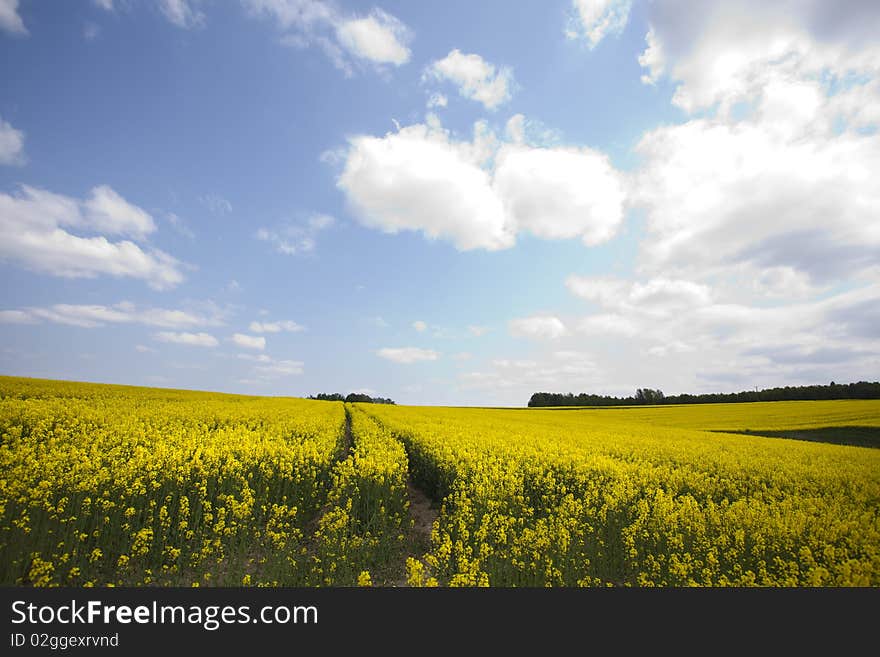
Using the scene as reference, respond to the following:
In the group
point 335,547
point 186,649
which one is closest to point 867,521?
point 335,547

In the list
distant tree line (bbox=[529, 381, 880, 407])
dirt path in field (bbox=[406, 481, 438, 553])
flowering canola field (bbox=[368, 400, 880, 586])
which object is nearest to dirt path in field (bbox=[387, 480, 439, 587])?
dirt path in field (bbox=[406, 481, 438, 553])

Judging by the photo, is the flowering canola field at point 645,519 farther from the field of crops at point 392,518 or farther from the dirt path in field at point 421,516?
the dirt path in field at point 421,516

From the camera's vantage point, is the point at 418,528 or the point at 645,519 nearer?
the point at 645,519

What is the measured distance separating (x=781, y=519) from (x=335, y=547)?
23.9 ft

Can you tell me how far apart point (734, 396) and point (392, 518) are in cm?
8618

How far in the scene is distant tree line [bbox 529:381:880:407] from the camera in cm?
6128

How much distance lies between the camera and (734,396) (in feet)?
238

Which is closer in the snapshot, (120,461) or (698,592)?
(698,592)

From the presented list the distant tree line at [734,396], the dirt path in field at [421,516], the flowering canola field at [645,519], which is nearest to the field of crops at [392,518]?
the flowering canola field at [645,519]

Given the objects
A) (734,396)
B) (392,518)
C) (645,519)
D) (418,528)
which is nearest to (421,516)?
(418,528)

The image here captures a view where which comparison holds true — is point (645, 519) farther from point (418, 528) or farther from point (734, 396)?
point (734, 396)

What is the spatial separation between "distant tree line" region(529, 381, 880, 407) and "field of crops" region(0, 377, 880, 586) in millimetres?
72321

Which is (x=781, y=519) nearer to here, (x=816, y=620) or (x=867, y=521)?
(x=867, y=521)

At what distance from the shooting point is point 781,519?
649 centimetres
